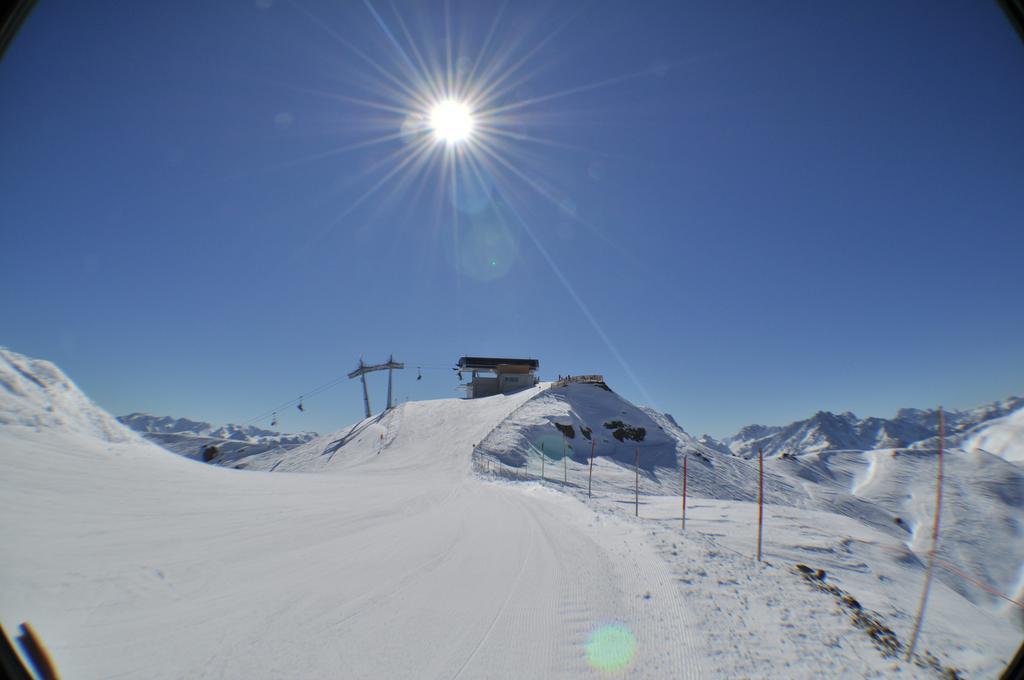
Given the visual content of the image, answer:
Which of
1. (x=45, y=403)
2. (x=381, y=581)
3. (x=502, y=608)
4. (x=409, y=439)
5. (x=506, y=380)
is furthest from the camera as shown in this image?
(x=506, y=380)

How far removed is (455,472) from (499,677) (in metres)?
28.4

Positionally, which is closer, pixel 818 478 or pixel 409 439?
pixel 409 439

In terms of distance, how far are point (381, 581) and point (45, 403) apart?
15687 mm

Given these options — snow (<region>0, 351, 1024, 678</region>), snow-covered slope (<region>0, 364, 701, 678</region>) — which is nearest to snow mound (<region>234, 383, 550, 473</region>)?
snow (<region>0, 351, 1024, 678</region>)

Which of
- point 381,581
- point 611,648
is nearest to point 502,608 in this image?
point 611,648

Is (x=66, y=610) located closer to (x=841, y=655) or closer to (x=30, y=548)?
(x=30, y=548)

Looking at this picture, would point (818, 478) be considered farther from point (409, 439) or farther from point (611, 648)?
point (611, 648)

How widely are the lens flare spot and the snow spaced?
3 cm

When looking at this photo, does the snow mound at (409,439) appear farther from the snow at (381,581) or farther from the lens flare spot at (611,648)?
the lens flare spot at (611,648)

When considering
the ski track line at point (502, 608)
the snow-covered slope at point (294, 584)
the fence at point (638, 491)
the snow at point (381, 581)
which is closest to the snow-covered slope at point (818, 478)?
the fence at point (638, 491)

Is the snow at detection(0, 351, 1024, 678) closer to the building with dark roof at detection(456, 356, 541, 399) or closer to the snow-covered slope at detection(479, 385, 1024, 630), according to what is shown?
the snow-covered slope at detection(479, 385, 1024, 630)

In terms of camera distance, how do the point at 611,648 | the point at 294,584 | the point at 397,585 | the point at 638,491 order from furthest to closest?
the point at 638,491, the point at 397,585, the point at 294,584, the point at 611,648

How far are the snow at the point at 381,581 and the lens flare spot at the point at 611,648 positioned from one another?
0.03 metres

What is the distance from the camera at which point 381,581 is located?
5.97 meters
